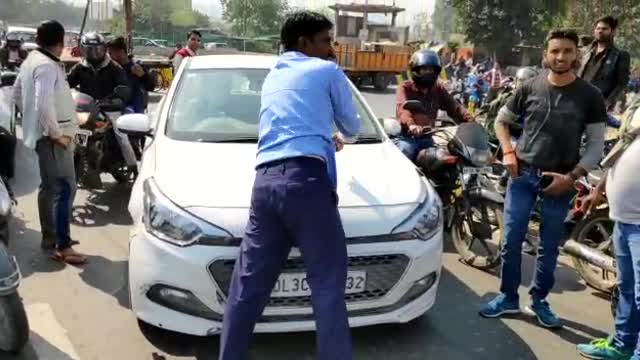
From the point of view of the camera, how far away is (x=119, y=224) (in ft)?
19.7

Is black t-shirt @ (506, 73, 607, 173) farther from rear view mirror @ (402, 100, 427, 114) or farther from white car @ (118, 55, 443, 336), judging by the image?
rear view mirror @ (402, 100, 427, 114)

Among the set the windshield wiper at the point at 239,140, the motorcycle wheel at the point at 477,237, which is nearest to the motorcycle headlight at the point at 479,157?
the motorcycle wheel at the point at 477,237

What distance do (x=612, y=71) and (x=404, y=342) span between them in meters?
4.24

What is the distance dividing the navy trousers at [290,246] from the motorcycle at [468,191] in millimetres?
2357

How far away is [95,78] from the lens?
21.7 feet

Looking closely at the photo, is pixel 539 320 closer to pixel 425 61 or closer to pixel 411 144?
pixel 411 144

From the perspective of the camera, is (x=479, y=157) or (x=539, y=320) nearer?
(x=539, y=320)

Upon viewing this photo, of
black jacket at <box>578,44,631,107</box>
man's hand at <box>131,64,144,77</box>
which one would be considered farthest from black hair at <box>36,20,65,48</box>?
black jacket at <box>578,44,631,107</box>

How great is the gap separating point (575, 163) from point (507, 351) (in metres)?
1.18

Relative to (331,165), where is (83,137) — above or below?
below

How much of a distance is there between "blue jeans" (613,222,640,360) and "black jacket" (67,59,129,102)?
16.3 ft

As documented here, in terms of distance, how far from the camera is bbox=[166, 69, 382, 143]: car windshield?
4363 millimetres

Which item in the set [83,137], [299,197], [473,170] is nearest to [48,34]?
[83,137]

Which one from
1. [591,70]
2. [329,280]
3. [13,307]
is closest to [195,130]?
[13,307]
